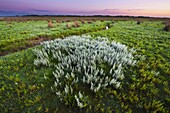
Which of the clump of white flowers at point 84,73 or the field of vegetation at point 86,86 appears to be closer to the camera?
the field of vegetation at point 86,86

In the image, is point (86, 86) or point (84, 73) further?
point (84, 73)

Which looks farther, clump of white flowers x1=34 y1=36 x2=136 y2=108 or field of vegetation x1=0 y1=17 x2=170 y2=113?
clump of white flowers x1=34 y1=36 x2=136 y2=108

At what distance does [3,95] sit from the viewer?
7004mm

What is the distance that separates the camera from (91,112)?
6.04 metres

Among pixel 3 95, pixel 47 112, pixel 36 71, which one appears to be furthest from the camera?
pixel 36 71

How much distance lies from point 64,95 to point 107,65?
333 cm

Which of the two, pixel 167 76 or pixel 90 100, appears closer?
pixel 90 100

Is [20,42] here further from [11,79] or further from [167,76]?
[167,76]

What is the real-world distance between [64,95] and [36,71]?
2.84m

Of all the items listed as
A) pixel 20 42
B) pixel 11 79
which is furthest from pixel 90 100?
pixel 20 42

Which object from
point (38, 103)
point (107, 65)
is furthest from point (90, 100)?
point (107, 65)

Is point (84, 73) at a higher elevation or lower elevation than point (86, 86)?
higher

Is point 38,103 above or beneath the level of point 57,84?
beneath

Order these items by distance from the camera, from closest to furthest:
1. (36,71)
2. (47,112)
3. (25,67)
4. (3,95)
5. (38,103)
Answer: (47,112) → (38,103) → (3,95) → (36,71) → (25,67)
